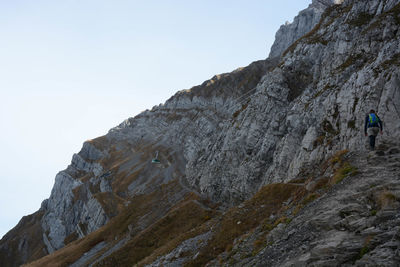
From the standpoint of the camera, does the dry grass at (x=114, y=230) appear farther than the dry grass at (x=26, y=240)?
No

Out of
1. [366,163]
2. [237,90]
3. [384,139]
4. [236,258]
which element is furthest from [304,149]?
[237,90]

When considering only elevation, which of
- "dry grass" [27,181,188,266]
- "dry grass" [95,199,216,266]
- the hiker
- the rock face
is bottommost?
"dry grass" [95,199,216,266]

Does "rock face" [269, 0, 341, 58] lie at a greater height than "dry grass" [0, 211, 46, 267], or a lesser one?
greater

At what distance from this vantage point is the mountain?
1345 cm

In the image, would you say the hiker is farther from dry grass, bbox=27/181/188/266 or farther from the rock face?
the rock face

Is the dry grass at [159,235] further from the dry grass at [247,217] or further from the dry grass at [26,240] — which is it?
the dry grass at [26,240]

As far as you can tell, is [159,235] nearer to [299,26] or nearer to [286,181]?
[286,181]

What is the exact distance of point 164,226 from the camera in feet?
153

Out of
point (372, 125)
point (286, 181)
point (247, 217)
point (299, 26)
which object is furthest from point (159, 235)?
point (299, 26)

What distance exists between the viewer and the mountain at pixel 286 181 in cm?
1345

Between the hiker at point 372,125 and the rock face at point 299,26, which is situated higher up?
the rock face at point 299,26

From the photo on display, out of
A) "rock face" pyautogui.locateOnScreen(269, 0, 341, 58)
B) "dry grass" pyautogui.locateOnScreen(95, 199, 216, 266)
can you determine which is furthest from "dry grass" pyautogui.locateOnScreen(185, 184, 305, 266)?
"rock face" pyautogui.locateOnScreen(269, 0, 341, 58)

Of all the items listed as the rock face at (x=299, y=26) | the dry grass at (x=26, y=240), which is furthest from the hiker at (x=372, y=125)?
the rock face at (x=299, y=26)

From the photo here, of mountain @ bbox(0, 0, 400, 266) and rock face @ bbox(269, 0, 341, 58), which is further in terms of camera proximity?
rock face @ bbox(269, 0, 341, 58)
